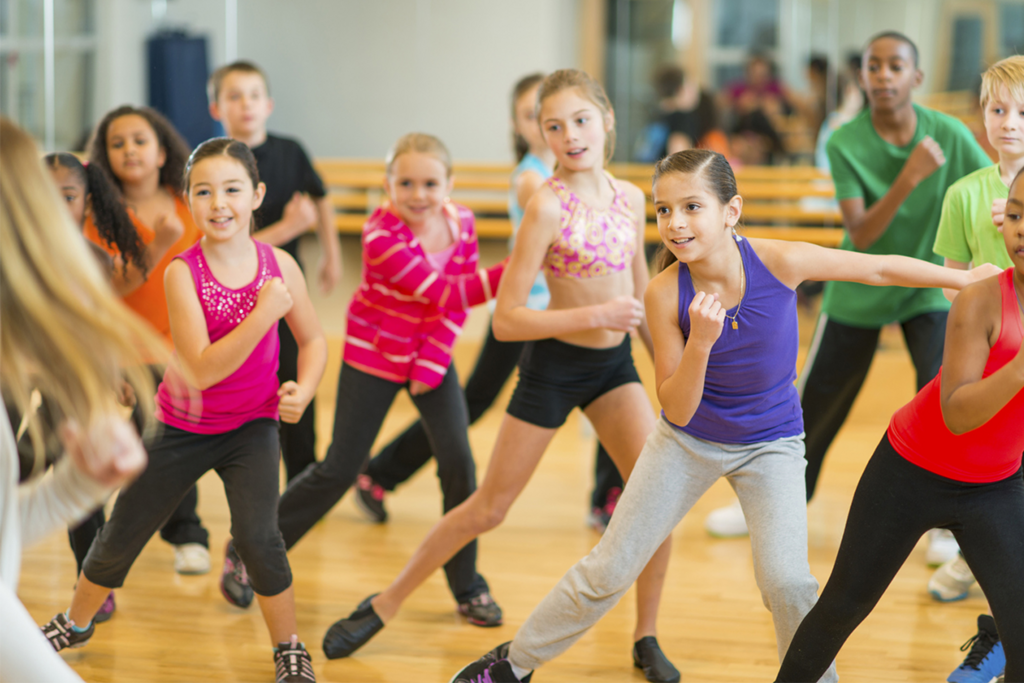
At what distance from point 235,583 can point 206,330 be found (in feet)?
3.08

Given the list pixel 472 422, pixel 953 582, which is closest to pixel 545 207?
pixel 472 422

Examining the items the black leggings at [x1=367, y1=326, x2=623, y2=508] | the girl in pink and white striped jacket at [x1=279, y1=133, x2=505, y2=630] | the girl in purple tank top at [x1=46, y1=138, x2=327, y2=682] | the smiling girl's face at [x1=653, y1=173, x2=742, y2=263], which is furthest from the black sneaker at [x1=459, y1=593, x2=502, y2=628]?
the smiling girl's face at [x1=653, y1=173, x2=742, y2=263]

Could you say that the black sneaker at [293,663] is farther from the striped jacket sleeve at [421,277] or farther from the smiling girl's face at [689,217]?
the smiling girl's face at [689,217]

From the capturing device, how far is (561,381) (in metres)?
2.35

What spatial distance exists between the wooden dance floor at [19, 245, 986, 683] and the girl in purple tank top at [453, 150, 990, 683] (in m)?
0.57

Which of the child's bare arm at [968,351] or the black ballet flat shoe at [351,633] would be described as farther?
the black ballet flat shoe at [351,633]

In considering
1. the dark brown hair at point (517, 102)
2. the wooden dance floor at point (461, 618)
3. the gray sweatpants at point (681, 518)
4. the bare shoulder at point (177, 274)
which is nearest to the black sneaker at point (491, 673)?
the gray sweatpants at point (681, 518)

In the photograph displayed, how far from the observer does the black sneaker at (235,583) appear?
111 inches

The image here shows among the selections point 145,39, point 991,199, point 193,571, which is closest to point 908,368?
point 991,199

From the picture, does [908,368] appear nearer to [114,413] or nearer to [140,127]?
[140,127]

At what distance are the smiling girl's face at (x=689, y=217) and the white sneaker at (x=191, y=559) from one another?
6.36 ft

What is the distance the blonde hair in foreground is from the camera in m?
1.43

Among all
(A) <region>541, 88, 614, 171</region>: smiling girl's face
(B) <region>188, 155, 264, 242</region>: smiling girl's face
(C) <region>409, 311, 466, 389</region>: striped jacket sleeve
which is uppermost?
(A) <region>541, 88, 614, 171</region>: smiling girl's face

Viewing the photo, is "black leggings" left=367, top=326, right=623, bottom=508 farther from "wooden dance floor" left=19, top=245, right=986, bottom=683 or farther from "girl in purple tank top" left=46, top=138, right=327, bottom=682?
"girl in purple tank top" left=46, top=138, right=327, bottom=682
